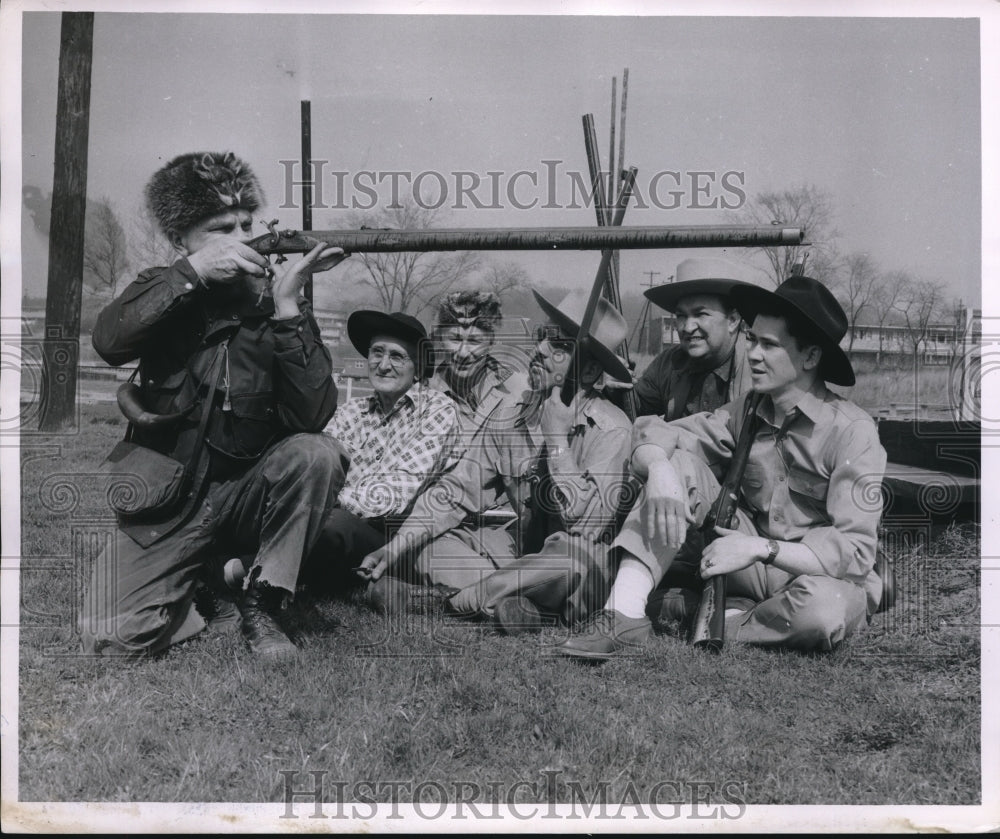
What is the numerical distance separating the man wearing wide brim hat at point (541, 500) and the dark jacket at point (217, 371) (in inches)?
29.4

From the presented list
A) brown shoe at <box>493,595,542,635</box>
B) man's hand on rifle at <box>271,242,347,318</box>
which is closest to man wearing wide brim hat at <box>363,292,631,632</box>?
brown shoe at <box>493,595,542,635</box>

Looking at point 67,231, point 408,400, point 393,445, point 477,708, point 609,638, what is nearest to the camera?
point 477,708

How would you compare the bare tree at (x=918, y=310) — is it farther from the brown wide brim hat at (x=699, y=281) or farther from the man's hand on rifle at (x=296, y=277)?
the man's hand on rifle at (x=296, y=277)

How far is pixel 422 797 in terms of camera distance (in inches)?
161

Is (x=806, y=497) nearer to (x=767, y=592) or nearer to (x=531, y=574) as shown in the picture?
(x=767, y=592)

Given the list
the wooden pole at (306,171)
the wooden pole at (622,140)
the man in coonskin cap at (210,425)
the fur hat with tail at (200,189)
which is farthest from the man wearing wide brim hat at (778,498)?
the fur hat with tail at (200,189)

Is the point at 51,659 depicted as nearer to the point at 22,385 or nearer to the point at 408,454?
the point at 22,385

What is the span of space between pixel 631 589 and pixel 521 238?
1.67m

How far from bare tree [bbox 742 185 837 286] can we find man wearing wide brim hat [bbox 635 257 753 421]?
0.24m

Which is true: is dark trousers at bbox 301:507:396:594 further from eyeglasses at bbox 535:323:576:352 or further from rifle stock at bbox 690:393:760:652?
rifle stock at bbox 690:393:760:652

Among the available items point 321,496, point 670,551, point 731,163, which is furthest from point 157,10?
point 670,551

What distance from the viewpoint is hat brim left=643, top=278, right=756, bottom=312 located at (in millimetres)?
4762

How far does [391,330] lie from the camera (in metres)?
5.02

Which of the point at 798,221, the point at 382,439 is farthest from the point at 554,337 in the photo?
the point at 798,221
